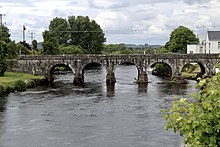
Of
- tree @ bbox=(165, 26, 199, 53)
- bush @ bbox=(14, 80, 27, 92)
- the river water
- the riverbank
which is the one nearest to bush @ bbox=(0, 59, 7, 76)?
the riverbank

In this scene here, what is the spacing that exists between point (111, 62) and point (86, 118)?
4322 cm

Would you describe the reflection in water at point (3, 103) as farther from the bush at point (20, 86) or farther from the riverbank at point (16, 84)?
the bush at point (20, 86)

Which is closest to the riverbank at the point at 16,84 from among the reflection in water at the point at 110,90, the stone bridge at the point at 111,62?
the stone bridge at the point at 111,62

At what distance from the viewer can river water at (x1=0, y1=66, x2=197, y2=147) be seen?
33625mm

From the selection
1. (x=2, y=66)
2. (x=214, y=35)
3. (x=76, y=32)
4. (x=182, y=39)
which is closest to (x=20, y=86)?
(x=2, y=66)

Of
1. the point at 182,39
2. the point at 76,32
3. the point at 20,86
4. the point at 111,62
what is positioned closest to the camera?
the point at 20,86

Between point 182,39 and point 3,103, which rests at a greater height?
point 182,39

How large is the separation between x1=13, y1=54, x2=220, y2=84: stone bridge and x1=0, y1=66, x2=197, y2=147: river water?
1623cm

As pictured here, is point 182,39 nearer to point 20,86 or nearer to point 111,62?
point 111,62

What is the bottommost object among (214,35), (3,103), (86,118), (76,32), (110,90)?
(86,118)

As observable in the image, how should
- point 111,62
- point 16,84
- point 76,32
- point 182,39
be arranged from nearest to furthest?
point 16,84
point 111,62
point 182,39
point 76,32

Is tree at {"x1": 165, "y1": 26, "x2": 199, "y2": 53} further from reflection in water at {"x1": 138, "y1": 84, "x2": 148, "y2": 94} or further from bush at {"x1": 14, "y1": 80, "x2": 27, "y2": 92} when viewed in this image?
bush at {"x1": 14, "y1": 80, "x2": 27, "y2": 92}

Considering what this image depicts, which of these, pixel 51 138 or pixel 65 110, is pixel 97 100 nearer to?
pixel 65 110

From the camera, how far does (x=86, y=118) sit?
143ft
